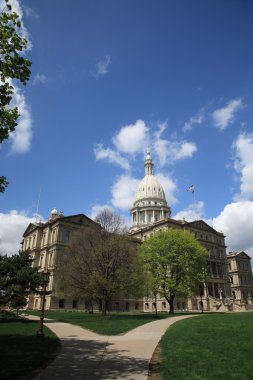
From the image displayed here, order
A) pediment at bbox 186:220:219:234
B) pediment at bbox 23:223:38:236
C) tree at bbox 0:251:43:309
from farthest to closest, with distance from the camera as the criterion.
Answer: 1. pediment at bbox 186:220:219:234
2. pediment at bbox 23:223:38:236
3. tree at bbox 0:251:43:309

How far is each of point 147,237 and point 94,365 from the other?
3092 inches

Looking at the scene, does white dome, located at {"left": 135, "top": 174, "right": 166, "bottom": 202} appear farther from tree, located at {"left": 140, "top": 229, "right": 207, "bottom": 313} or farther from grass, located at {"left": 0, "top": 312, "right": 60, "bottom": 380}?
grass, located at {"left": 0, "top": 312, "right": 60, "bottom": 380}

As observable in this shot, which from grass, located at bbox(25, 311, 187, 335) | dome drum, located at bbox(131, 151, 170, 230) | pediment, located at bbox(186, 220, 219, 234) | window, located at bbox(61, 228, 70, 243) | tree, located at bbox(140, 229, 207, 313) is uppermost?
dome drum, located at bbox(131, 151, 170, 230)

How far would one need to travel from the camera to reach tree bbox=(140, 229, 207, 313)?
169 ft

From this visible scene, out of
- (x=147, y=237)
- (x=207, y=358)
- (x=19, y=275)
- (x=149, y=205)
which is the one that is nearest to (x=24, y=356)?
(x=207, y=358)

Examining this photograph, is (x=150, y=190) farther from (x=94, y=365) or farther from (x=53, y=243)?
(x=94, y=365)

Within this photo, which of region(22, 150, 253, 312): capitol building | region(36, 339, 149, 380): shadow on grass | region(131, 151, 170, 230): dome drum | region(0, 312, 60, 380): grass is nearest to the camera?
region(36, 339, 149, 380): shadow on grass

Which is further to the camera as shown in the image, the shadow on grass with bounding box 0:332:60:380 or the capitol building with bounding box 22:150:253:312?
the capitol building with bounding box 22:150:253:312

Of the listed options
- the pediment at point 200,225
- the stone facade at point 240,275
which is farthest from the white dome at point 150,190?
the stone facade at point 240,275

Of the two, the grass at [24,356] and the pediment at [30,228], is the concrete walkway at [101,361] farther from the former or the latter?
the pediment at [30,228]

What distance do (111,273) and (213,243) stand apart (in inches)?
2437

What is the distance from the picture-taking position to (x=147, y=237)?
88062 mm

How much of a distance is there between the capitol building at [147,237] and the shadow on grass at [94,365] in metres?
35.8

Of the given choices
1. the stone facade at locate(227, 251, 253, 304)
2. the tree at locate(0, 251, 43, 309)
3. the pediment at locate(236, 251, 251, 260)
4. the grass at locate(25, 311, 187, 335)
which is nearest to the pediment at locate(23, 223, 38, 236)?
the grass at locate(25, 311, 187, 335)
